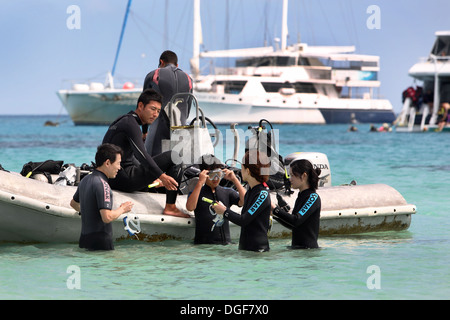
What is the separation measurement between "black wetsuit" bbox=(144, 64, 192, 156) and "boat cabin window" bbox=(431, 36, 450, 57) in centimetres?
4036

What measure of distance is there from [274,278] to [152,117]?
1.87m

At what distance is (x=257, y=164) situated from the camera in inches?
230

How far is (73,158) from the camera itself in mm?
27578

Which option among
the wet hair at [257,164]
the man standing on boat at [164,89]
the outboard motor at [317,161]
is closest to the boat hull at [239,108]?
the outboard motor at [317,161]

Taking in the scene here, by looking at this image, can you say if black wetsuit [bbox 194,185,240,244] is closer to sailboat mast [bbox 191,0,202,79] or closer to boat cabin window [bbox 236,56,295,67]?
sailboat mast [bbox 191,0,202,79]

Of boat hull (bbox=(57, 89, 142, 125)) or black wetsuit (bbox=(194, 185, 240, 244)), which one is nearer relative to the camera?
black wetsuit (bbox=(194, 185, 240, 244))

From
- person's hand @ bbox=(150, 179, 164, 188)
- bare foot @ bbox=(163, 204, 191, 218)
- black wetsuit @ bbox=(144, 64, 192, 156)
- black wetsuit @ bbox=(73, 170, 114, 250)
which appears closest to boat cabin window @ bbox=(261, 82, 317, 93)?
black wetsuit @ bbox=(144, 64, 192, 156)

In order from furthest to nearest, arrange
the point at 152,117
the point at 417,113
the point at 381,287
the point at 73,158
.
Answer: the point at 417,113, the point at 73,158, the point at 152,117, the point at 381,287

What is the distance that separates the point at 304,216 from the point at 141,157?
154cm

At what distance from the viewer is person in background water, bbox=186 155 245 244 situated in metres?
6.50

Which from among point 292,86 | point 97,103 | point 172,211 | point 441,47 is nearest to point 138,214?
point 172,211

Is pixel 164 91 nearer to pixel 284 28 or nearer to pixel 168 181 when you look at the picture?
pixel 168 181
